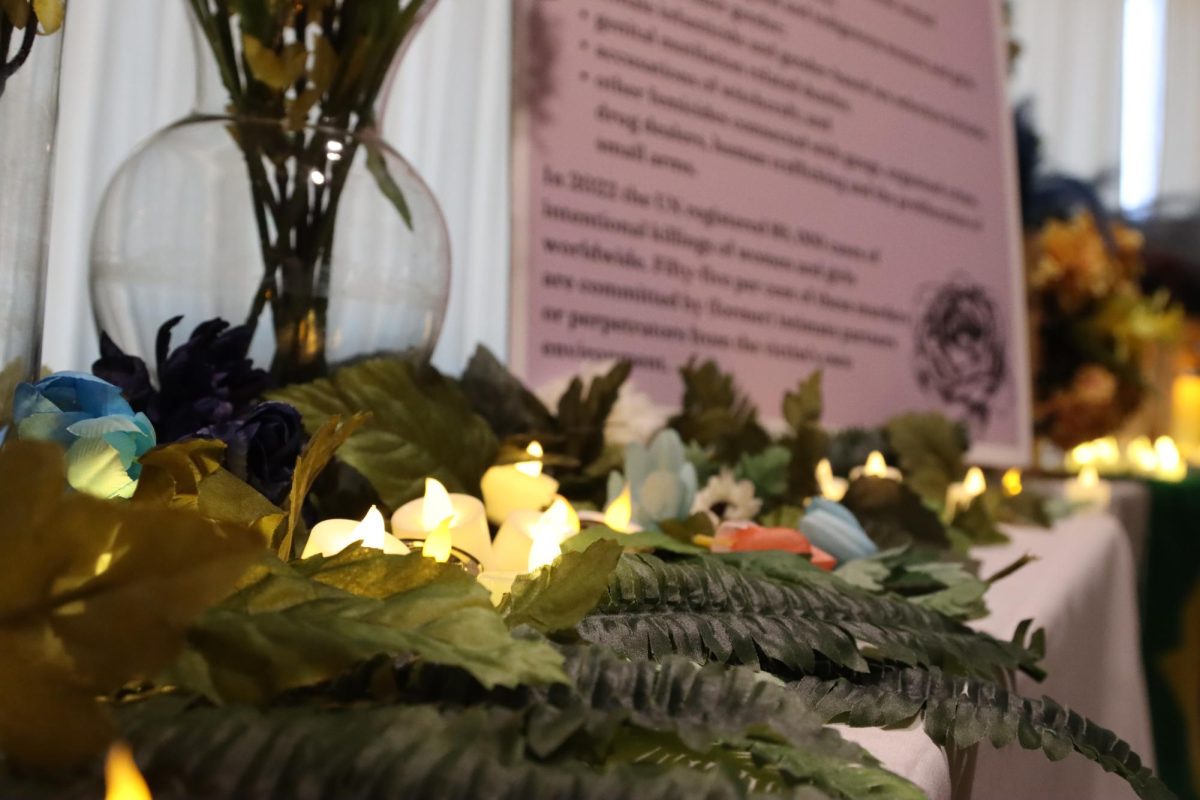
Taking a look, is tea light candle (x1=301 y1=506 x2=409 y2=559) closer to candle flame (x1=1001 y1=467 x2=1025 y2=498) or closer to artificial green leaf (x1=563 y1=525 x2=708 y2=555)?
artificial green leaf (x1=563 y1=525 x2=708 y2=555)

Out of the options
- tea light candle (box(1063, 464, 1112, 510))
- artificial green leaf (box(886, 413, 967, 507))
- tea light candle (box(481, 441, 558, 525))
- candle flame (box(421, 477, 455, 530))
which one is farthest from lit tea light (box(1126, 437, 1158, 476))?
candle flame (box(421, 477, 455, 530))

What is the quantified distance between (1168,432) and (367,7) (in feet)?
6.32

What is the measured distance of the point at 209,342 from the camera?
433 mm

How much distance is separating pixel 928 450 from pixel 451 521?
0.71 m

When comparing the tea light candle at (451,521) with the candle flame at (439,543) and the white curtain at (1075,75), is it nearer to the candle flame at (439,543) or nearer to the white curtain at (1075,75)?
the candle flame at (439,543)

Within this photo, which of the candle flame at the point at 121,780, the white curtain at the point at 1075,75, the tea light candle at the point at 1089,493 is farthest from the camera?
the white curtain at the point at 1075,75

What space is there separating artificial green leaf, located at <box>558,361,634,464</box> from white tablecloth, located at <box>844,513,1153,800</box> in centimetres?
24

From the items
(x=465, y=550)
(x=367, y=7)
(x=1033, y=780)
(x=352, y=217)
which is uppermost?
(x=367, y=7)

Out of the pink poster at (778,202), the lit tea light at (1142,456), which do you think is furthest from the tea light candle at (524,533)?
the lit tea light at (1142,456)

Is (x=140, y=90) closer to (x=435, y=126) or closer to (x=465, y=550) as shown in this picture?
(x=435, y=126)

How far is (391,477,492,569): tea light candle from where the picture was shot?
36cm

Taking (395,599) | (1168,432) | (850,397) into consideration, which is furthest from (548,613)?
(1168,432)

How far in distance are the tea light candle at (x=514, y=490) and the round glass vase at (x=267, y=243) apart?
11cm

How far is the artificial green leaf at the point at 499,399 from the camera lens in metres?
0.60
